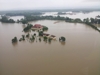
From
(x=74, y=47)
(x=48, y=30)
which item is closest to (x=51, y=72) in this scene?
(x=74, y=47)

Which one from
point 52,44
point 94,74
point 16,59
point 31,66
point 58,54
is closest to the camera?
point 94,74

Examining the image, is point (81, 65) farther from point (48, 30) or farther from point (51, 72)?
point (48, 30)

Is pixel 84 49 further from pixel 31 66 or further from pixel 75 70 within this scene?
pixel 31 66

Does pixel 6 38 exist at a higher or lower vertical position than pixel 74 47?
higher

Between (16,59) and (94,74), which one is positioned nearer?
(94,74)

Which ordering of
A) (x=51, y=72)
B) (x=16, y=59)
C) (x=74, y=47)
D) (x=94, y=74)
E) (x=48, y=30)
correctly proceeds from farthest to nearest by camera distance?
(x=48, y=30) < (x=74, y=47) < (x=16, y=59) < (x=51, y=72) < (x=94, y=74)

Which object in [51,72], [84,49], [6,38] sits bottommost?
[51,72]
